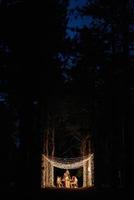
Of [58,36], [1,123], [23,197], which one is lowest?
[23,197]

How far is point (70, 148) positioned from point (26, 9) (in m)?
32.4

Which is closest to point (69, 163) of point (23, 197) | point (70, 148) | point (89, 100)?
point (89, 100)

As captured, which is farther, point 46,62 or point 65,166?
point 65,166

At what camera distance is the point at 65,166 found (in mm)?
36125

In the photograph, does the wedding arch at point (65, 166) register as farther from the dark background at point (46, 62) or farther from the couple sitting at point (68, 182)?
the dark background at point (46, 62)

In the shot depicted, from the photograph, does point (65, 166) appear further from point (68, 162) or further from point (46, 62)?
point (46, 62)

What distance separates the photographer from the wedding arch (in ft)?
118

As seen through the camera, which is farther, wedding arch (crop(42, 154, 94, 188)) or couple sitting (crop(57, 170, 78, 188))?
couple sitting (crop(57, 170, 78, 188))

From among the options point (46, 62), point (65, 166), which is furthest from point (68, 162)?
point (46, 62)

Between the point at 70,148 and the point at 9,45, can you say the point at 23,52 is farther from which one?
the point at 70,148

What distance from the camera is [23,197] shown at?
46.9 ft

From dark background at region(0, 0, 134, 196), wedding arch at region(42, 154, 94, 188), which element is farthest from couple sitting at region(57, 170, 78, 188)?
dark background at region(0, 0, 134, 196)

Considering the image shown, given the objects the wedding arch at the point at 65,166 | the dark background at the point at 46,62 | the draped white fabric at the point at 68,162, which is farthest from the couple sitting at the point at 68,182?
the dark background at the point at 46,62

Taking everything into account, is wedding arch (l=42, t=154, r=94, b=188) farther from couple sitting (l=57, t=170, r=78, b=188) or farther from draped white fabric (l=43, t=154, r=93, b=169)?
couple sitting (l=57, t=170, r=78, b=188)
